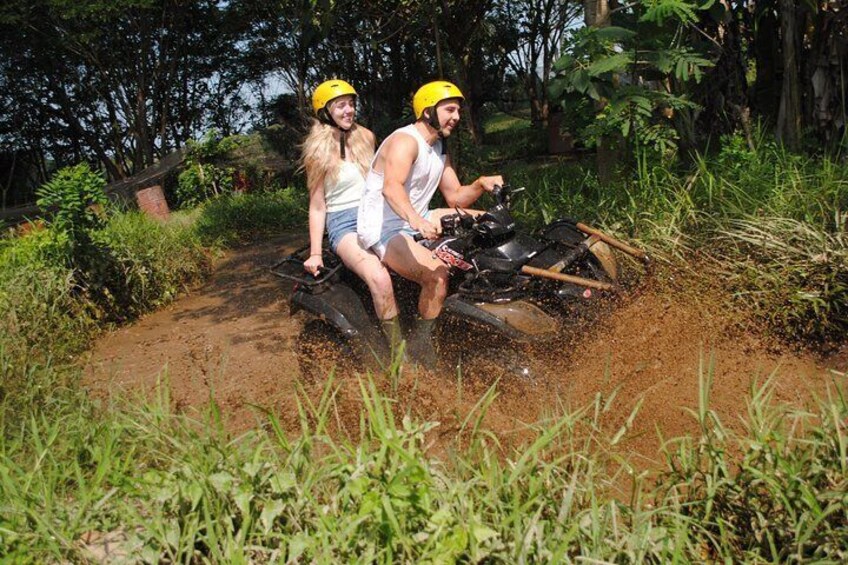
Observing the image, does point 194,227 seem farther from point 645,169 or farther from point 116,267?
point 645,169

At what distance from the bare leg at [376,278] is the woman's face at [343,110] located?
82 cm

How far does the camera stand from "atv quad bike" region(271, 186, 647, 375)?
378 cm

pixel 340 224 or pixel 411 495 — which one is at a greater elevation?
pixel 340 224

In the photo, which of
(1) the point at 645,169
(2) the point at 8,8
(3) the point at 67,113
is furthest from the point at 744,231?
(3) the point at 67,113

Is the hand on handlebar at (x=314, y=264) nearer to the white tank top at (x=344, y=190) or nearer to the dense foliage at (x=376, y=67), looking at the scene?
the white tank top at (x=344, y=190)

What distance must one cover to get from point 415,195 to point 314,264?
732mm

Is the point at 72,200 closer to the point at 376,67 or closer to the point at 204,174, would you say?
the point at 204,174

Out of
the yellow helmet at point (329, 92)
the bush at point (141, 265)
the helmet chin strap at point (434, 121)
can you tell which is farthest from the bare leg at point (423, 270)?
the bush at point (141, 265)

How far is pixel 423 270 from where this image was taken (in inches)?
165

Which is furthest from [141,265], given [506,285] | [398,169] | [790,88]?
[790,88]

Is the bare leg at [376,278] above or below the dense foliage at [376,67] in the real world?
below

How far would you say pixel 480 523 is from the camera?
2275mm

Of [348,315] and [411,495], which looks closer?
[411,495]

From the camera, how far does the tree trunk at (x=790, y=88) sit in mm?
6125
